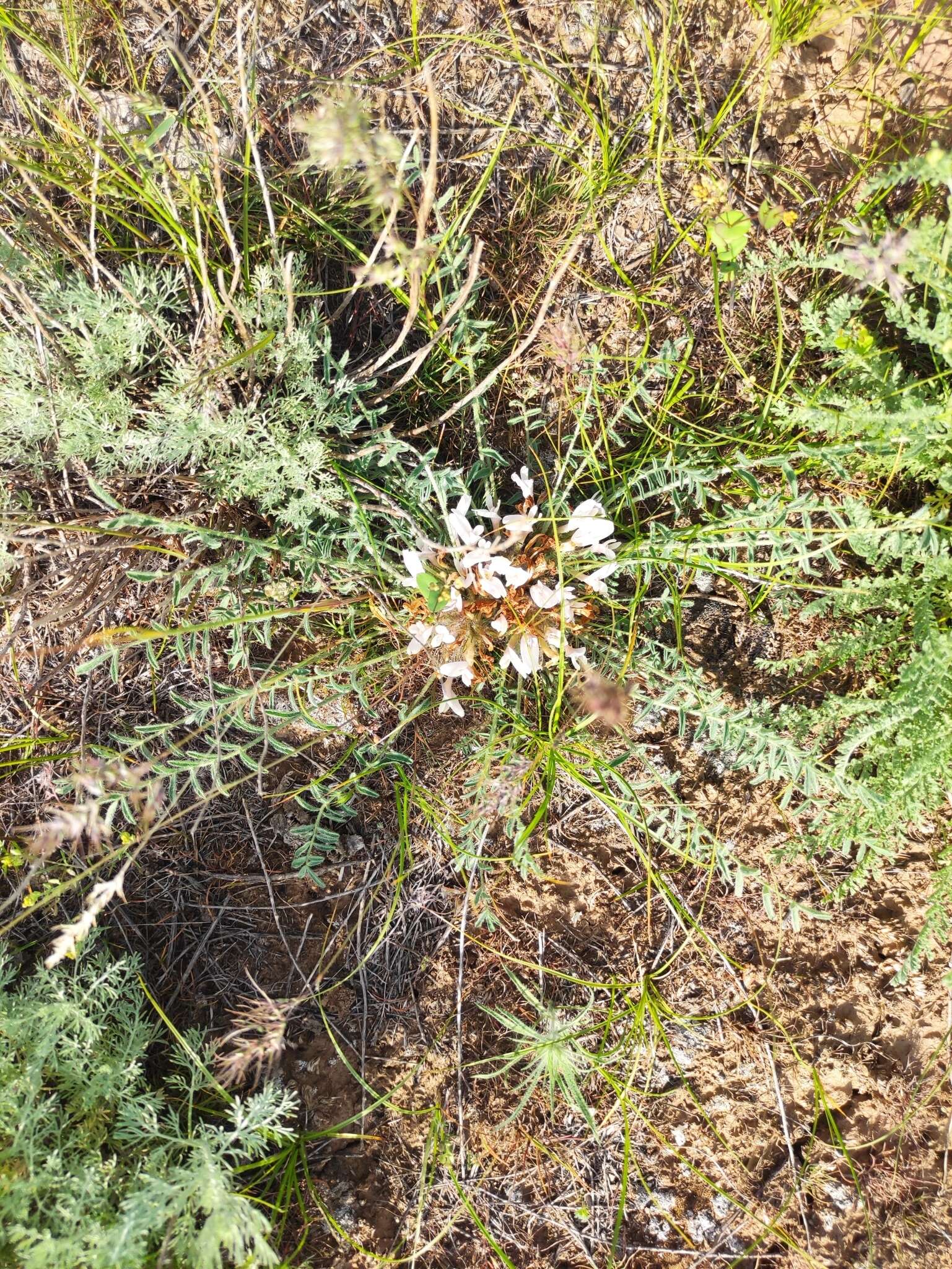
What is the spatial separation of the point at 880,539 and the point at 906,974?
1.13m

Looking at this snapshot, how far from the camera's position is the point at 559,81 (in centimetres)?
248

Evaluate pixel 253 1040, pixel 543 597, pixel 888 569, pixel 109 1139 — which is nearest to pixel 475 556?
pixel 543 597

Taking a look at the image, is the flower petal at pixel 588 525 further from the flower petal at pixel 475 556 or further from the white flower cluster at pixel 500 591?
the flower petal at pixel 475 556

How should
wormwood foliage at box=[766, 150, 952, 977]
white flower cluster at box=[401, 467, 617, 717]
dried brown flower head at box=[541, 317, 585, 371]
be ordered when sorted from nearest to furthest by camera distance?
dried brown flower head at box=[541, 317, 585, 371]
wormwood foliage at box=[766, 150, 952, 977]
white flower cluster at box=[401, 467, 617, 717]

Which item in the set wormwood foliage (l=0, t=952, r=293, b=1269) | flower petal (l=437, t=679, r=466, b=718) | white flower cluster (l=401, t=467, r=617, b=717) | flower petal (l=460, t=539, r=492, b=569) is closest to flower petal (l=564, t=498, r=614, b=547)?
white flower cluster (l=401, t=467, r=617, b=717)

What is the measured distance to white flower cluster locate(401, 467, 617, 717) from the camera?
2223 millimetres

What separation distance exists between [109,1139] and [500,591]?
1.75 meters

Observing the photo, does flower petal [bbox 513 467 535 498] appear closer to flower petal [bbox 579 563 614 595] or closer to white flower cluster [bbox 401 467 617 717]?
white flower cluster [bbox 401 467 617 717]

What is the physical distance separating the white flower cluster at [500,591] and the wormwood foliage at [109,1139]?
3.98ft

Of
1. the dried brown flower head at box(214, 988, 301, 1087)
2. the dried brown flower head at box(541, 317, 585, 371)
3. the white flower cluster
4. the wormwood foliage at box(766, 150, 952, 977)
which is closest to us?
the dried brown flower head at box(214, 988, 301, 1087)

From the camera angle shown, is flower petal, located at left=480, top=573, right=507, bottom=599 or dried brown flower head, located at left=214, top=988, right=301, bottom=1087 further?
flower petal, located at left=480, top=573, right=507, bottom=599

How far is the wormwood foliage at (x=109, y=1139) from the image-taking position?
2012 millimetres

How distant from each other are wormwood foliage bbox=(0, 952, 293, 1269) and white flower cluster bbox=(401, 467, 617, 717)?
3.98 ft

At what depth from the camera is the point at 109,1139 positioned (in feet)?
7.40
